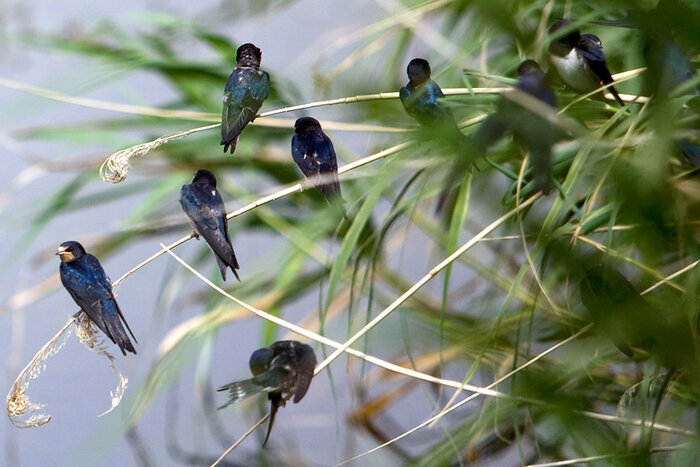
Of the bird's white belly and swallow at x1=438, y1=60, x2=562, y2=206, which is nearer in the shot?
swallow at x1=438, y1=60, x2=562, y2=206

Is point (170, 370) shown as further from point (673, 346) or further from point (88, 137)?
point (673, 346)

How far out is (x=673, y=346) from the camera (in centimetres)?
12

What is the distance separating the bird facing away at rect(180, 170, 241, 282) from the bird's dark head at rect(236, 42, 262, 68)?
65mm

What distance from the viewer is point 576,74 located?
17.3 inches

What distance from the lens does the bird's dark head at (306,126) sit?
0.38 meters

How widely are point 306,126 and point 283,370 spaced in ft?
0.39

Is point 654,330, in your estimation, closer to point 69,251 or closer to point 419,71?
point 419,71

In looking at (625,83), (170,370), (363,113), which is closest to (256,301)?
(170,370)

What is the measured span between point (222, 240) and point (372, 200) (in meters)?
0.17

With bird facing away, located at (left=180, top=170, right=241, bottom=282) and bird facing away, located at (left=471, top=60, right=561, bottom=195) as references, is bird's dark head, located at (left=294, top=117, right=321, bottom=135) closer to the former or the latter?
bird facing away, located at (left=180, top=170, right=241, bottom=282)

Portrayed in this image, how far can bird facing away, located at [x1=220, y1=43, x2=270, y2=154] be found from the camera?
1.10 ft

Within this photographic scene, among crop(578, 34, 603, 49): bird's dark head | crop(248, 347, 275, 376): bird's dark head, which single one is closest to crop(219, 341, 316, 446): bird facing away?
crop(248, 347, 275, 376): bird's dark head

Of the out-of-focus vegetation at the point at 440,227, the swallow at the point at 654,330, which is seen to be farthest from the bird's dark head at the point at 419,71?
the swallow at the point at 654,330

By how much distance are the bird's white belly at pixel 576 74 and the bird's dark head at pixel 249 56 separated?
0.61 feet
